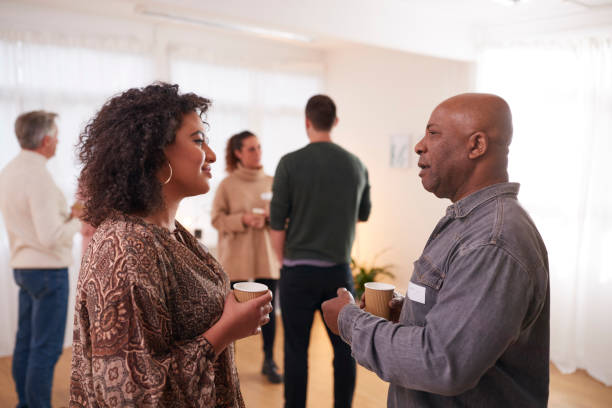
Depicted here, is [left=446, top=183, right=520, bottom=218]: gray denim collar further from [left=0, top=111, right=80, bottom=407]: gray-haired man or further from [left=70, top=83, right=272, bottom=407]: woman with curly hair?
[left=0, top=111, right=80, bottom=407]: gray-haired man

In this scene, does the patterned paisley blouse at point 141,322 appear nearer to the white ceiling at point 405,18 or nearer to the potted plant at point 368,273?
the white ceiling at point 405,18

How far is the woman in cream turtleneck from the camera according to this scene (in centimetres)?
341

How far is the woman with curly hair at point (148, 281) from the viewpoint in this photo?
104 cm

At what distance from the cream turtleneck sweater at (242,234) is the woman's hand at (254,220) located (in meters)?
0.06

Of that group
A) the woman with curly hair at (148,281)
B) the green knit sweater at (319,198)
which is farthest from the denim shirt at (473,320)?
the green knit sweater at (319,198)

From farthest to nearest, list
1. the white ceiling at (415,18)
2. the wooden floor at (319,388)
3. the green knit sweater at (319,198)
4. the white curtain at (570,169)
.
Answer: the white curtain at (570,169), the wooden floor at (319,388), the white ceiling at (415,18), the green knit sweater at (319,198)

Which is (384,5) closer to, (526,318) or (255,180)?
(255,180)

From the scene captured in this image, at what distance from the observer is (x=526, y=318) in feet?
3.51

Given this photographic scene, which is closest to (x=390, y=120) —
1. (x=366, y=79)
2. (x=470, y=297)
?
(x=366, y=79)

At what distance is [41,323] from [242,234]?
132 cm

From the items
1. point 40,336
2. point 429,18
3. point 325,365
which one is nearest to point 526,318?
point 40,336

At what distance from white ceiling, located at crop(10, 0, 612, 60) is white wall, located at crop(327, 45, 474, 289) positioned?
40 cm

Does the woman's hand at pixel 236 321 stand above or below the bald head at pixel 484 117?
below

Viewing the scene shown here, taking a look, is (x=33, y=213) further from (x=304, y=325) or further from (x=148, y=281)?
(x=148, y=281)
